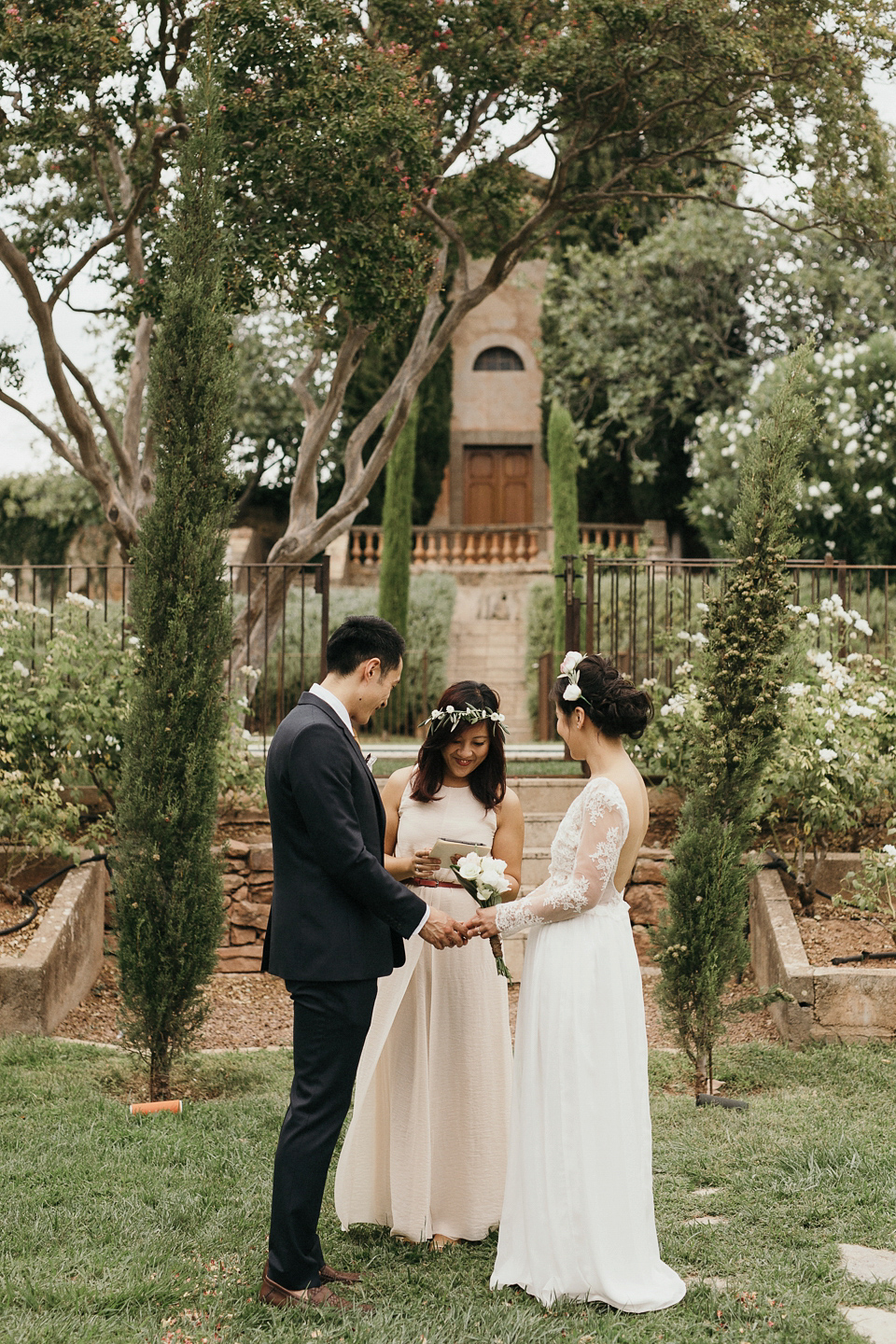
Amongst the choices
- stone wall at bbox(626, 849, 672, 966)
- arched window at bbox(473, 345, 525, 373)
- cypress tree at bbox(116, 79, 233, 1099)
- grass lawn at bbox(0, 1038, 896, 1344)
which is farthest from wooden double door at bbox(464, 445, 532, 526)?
grass lawn at bbox(0, 1038, 896, 1344)

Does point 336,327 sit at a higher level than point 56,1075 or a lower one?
higher

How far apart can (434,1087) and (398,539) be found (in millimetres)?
15332

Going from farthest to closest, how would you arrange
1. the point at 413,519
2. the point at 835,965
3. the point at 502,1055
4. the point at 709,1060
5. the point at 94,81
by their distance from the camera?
the point at 413,519
the point at 94,81
the point at 835,965
the point at 709,1060
the point at 502,1055

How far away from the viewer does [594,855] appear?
341 cm

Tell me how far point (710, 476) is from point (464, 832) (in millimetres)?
16927

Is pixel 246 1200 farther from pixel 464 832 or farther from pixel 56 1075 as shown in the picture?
pixel 56 1075

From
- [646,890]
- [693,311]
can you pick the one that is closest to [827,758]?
[646,890]

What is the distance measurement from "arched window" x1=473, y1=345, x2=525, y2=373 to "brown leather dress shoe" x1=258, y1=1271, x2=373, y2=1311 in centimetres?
2501

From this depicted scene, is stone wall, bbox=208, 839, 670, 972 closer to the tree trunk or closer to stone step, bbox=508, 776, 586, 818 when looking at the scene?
stone step, bbox=508, 776, 586, 818

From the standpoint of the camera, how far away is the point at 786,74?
9844 mm

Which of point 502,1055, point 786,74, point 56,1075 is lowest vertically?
point 56,1075

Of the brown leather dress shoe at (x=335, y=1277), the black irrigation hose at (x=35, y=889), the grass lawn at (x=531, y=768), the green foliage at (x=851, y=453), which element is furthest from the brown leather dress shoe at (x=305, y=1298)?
the green foliage at (x=851, y=453)

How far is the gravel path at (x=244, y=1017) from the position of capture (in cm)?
673

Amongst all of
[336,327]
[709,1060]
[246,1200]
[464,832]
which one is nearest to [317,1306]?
[246,1200]
